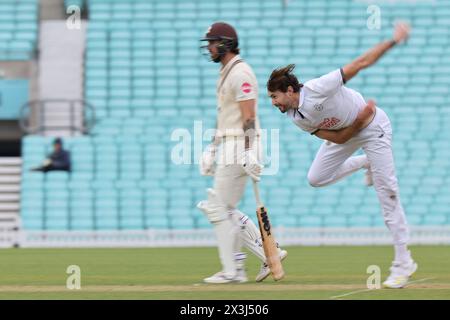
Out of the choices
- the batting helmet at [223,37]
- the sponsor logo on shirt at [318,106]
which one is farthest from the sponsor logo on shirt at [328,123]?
the batting helmet at [223,37]

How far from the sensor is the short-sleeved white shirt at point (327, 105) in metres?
7.34

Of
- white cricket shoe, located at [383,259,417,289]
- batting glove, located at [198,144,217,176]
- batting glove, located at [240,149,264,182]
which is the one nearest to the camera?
white cricket shoe, located at [383,259,417,289]

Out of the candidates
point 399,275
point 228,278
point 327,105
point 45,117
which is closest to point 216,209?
point 228,278

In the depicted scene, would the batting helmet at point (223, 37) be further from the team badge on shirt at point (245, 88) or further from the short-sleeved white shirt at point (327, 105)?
the short-sleeved white shirt at point (327, 105)

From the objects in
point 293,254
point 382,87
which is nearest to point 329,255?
point 293,254

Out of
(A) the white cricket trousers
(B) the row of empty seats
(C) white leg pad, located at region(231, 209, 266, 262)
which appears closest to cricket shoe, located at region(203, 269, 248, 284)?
(C) white leg pad, located at region(231, 209, 266, 262)

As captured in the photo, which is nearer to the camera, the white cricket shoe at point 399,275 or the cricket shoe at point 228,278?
the white cricket shoe at point 399,275

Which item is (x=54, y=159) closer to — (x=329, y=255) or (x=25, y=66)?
(x=25, y=66)

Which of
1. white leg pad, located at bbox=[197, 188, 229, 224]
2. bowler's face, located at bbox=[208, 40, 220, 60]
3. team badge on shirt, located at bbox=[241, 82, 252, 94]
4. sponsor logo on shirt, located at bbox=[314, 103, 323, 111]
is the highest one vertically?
bowler's face, located at bbox=[208, 40, 220, 60]

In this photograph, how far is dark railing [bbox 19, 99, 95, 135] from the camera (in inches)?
738

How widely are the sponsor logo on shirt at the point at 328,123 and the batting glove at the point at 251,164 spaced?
55 cm

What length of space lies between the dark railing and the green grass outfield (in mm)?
5655

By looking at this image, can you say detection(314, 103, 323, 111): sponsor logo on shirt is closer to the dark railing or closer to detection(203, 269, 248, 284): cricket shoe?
detection(203, 269, 248, 284): cricket shoe
